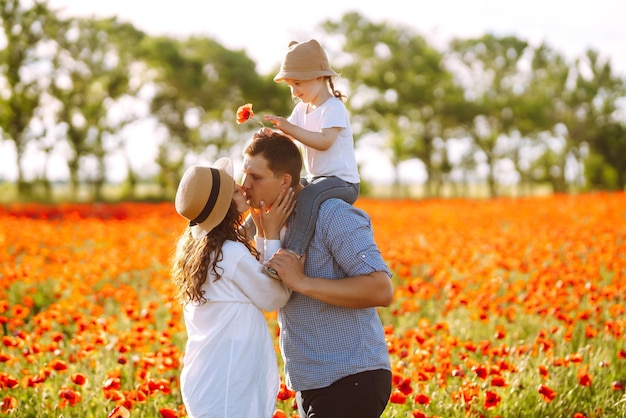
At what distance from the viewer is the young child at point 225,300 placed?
3.00 meters

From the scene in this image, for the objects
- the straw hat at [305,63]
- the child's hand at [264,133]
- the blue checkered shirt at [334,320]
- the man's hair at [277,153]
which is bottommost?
the blue checkered shirt at [334,320]

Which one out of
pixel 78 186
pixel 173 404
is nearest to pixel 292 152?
pixel 173 404

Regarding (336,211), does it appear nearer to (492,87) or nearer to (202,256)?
(202,256)

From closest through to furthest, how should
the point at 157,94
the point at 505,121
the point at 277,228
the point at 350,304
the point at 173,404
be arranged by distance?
the point at 350,304 < the point at 277,228 < the point at 173,404 < the point at 157,94 < the point at 505,121

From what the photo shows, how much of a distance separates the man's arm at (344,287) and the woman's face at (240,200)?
0.35 m

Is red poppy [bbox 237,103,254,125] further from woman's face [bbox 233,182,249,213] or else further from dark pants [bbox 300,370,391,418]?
dark pants [bbox 300,370,391,418]

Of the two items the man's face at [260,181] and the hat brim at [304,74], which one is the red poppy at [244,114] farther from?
the man's face at [260,181]

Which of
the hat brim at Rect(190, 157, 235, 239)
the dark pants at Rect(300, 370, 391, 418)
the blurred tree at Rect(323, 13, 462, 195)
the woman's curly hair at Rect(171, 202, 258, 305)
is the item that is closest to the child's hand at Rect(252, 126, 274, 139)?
the hat brim at Rect(190, 157, 235, 239)

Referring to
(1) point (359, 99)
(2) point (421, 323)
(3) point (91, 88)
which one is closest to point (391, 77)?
(1) point (359, 99)

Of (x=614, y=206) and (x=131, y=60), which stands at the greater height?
(x=131, y=60)

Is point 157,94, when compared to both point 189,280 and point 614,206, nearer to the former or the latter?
point 614,206

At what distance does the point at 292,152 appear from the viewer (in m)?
3.14

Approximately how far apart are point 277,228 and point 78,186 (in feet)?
107

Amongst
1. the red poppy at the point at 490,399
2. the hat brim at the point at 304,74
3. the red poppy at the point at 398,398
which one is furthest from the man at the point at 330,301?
the red poppy at the point at 490,399
